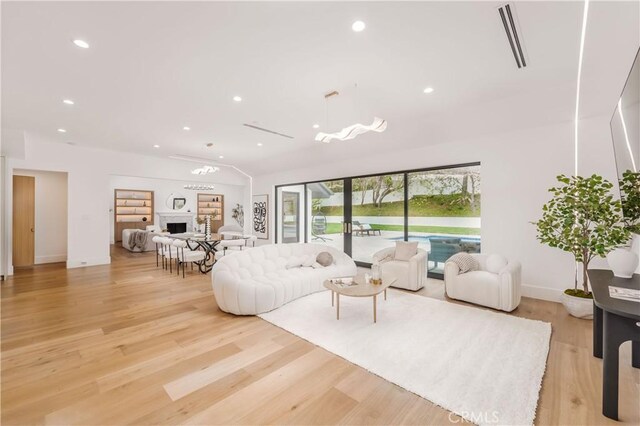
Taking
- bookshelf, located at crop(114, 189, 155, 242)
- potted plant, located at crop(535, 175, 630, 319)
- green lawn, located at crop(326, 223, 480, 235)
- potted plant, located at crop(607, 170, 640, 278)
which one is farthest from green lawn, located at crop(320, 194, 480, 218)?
bookshelf, located at crop(114, 189, 155, 242)

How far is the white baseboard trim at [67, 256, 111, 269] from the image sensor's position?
657 centimetres

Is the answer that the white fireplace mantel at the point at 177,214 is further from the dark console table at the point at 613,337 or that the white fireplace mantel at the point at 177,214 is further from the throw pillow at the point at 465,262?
the dark console table at the point at 613,337

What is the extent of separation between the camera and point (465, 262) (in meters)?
4.20

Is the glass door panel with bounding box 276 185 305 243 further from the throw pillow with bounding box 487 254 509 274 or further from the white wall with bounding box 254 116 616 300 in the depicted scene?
the throw pillow with bounding box 487 254 509 274

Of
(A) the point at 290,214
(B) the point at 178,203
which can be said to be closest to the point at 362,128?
(A) the point at 290,214

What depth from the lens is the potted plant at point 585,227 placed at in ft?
10.3

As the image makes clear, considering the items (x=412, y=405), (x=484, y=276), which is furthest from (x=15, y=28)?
(x=484, y=276)

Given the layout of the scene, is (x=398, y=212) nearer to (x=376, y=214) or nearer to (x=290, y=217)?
(x=376, y=214)

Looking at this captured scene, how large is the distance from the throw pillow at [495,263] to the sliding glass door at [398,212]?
3.45 feet

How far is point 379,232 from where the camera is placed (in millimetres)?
6488

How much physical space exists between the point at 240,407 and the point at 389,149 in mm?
5252

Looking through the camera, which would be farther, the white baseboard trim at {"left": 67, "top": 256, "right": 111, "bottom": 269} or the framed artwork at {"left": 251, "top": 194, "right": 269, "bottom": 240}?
the framed artwork at {"left": 251, "top": 194, "right": 269, "bottom": 240}

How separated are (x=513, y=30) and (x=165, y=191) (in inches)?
494

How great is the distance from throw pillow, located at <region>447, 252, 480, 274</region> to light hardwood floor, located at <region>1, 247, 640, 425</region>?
31.0 inches
